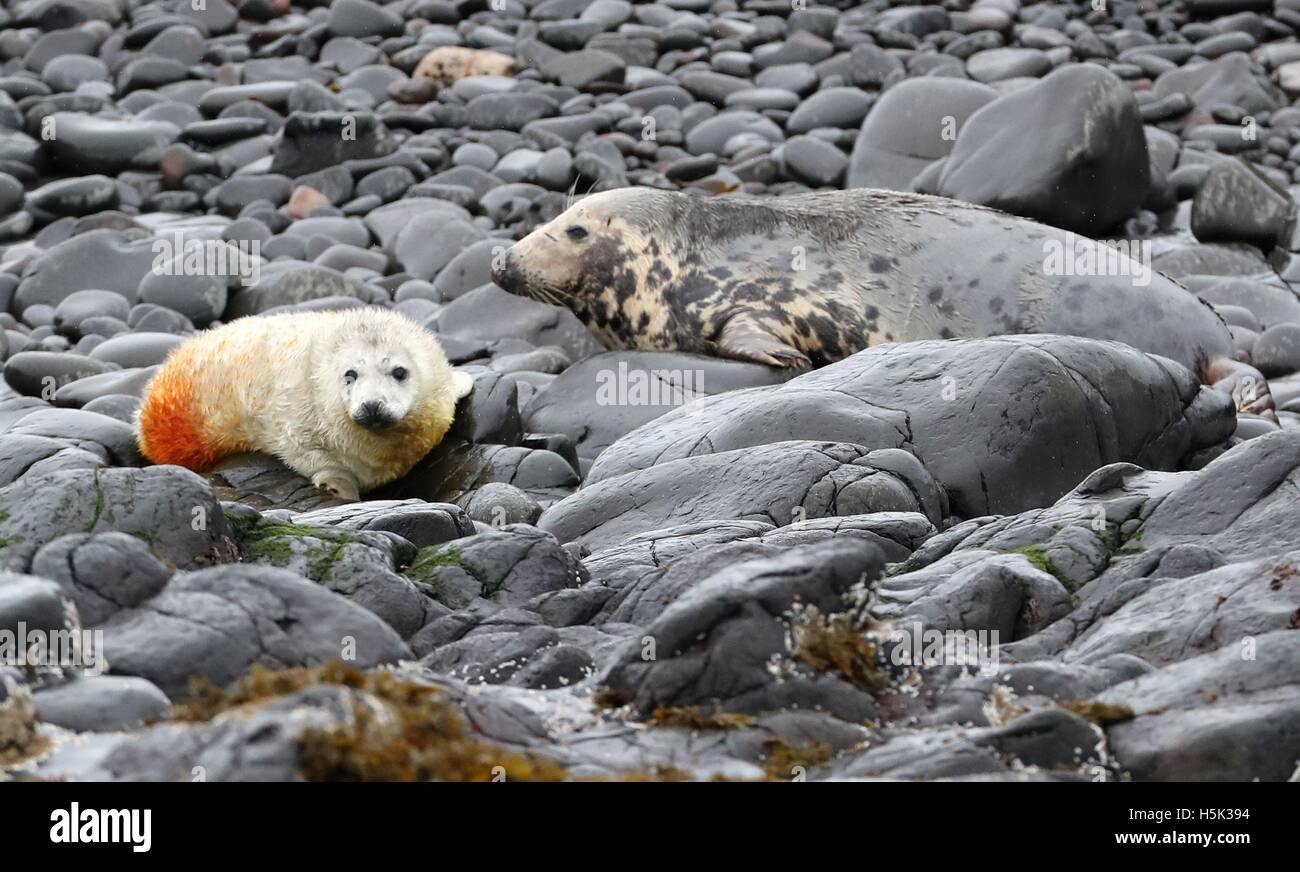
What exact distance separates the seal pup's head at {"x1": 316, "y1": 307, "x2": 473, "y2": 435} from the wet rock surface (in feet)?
1.01

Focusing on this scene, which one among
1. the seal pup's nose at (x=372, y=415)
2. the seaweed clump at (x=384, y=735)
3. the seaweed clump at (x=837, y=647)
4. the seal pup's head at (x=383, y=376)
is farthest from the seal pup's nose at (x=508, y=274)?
the seaweed clump at (x=384, y=735)

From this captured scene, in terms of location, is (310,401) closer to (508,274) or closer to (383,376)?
(383,376)

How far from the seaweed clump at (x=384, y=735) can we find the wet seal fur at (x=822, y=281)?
571cm

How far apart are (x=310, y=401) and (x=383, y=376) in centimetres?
41

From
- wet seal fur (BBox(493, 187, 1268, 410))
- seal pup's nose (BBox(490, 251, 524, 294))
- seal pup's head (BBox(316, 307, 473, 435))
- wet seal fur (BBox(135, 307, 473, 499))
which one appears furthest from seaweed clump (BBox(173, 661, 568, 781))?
seal pup's nose (BBox(490, 251, 524, 294))

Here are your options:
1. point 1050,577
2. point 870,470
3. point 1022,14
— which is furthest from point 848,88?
point 1050,577

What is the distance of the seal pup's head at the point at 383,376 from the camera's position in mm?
7914

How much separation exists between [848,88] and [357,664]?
13697 millimetres

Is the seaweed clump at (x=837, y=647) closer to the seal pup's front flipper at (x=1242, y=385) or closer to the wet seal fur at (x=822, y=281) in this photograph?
the wet seal fur at (x=822, y=281)

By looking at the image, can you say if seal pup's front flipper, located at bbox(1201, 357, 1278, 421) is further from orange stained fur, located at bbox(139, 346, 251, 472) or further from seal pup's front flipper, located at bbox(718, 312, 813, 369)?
orange stained fur, located at bbox(139, 346, 251, 472)

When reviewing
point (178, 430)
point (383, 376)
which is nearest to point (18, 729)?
point (383, 376)

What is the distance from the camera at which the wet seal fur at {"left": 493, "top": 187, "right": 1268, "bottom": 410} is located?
31.3ft

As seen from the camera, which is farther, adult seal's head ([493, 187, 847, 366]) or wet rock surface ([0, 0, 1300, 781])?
adult seal's head ([493, 187, 847, 366])

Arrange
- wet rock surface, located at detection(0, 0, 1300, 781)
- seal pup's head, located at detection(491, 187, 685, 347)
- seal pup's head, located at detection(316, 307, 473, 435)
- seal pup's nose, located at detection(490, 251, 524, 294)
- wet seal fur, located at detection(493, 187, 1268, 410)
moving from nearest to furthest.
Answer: wet rock surface, located at detection(0, 0, 1300, 781) < seal pup's head, located at detection(316, 307, 473, 435) < wet seal fur, located at detection(493, 187, 1268, 410) < seal pup's head, located at detection(491, 187, 685, 347) < seal pup's nose, located at detection(490, 251, 524, 294)
